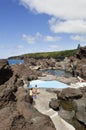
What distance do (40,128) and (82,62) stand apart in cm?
9414

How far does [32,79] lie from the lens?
68.0m

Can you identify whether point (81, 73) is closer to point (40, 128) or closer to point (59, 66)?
point (59, 66)

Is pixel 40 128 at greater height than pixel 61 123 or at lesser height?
greater

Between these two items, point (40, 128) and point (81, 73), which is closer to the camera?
point (40, 128)

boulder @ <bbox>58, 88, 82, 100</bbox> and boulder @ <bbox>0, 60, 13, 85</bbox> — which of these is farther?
boulder @ <bbox>58, 88, 82, 100</bbox>

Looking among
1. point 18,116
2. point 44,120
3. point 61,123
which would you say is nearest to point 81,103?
point 61,123

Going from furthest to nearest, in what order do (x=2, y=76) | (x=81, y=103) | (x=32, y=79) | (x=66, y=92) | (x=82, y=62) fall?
(x=82, y=62) < (x=32, y=79) < (x=66, y=92) < (x=2, y=76) < (x=81, y=103)

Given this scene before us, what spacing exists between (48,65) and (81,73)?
188 ft

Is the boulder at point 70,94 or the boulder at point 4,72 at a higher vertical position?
the boulder at point 4,72

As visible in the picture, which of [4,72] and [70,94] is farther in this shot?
[70,94]

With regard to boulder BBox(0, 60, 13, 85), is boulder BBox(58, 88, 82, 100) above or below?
below

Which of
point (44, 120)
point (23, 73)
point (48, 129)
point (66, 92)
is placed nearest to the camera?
point (48, 129)

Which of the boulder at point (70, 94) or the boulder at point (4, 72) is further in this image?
the boulder at point (70, 94)

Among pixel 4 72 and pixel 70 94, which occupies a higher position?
pixel 4 72
